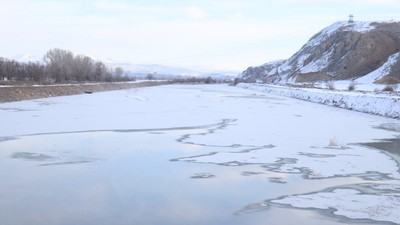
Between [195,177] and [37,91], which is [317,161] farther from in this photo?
[37,91]

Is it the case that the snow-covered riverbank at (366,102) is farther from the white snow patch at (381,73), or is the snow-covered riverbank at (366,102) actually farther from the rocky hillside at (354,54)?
the rocky hillside at (354,54)

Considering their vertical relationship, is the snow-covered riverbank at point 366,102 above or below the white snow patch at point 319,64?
below

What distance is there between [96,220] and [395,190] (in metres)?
4.73

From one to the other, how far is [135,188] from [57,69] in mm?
59696

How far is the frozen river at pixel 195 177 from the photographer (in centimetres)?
609

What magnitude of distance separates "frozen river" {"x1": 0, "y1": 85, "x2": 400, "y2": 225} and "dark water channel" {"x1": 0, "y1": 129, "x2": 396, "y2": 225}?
2 centimetres

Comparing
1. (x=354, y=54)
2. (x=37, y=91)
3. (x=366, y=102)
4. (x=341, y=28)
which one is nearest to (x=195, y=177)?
(x=366, y=102)

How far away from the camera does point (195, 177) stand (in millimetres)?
8297

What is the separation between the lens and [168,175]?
8.38 meters

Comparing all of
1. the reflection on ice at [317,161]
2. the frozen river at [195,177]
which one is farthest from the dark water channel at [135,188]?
the reflection on ice at [317,161]

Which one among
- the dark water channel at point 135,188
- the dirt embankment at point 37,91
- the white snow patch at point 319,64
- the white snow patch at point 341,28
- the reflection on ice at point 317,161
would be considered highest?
the white snow patch at point 341,28

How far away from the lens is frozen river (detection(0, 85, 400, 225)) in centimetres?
609

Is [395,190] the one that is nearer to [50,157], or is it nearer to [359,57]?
[50,157]

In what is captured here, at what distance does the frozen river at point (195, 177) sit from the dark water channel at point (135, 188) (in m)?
0.02
